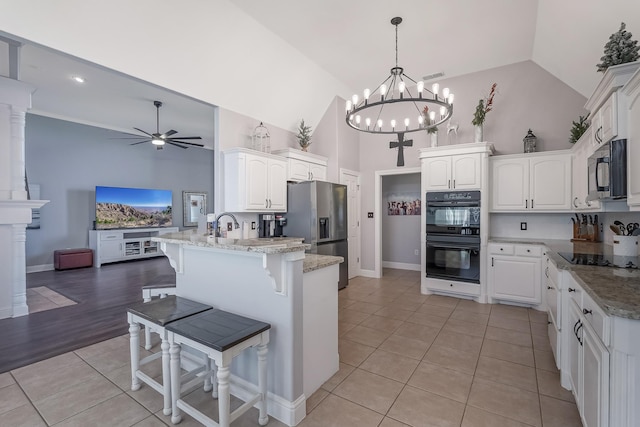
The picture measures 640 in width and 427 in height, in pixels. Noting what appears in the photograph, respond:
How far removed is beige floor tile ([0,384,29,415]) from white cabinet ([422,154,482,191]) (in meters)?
4.93

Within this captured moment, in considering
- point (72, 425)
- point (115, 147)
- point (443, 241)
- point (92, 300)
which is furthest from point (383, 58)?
point (115, 147)

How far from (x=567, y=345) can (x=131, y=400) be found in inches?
125

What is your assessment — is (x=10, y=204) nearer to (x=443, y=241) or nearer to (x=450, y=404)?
(x=450, y=404)

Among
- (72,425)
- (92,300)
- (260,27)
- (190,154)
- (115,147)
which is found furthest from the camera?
(190,154)

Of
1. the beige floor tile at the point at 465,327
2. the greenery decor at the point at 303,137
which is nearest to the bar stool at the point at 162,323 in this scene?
the beige floor tile at the point at 465,327

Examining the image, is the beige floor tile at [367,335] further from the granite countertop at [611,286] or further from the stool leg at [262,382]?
the granite countertop at [611,286]

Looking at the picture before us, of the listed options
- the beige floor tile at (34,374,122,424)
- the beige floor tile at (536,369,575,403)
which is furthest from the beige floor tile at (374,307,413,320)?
the beige floor tile at (34,374,122,424)

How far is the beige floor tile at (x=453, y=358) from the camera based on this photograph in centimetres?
252

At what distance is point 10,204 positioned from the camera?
3.62 metres

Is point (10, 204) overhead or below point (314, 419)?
overhead

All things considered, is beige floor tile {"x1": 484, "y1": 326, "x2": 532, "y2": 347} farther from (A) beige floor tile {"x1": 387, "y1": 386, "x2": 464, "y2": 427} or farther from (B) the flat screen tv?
(B) the flat screen tv

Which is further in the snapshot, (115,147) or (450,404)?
(115,147)

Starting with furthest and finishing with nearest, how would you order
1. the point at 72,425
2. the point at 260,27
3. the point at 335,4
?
the point at 260,27 < the point at 335,4 < the point at 72,425

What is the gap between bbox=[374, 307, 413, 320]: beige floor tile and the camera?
3732mm
